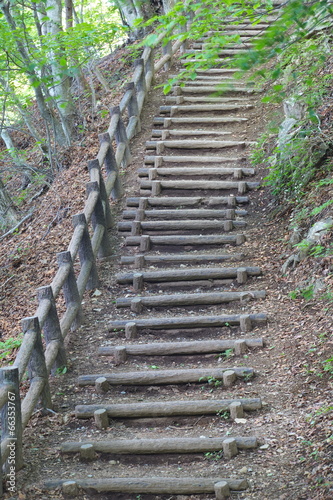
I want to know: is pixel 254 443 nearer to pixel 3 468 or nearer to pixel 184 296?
pixel 3 468

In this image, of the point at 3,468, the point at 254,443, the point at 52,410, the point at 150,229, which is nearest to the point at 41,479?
the point at 3,468

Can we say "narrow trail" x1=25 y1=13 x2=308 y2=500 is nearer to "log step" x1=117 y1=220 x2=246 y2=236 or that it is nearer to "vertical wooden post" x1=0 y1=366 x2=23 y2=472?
"log step" x1=117 y1=220 x2=246 y2=236

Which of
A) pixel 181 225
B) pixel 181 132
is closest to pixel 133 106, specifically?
pixel 181 132

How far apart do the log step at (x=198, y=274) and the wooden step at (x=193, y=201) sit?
164 cm

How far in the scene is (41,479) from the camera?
465 centimetres

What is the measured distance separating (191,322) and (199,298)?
0.47 meters

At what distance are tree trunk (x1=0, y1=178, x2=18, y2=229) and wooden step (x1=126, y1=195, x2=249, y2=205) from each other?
4394 millimetres

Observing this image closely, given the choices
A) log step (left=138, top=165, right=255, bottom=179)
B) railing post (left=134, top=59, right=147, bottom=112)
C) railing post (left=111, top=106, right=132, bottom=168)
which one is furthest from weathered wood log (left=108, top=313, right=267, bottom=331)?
railing post (left=134, top=59, right=147, bottom=112)

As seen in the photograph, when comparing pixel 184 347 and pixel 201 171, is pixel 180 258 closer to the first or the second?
pixel 184 347

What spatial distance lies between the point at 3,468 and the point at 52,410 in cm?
99

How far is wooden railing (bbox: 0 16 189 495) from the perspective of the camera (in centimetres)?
466

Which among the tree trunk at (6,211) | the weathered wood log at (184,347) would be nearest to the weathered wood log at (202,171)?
the weathered wood log at (184,347)

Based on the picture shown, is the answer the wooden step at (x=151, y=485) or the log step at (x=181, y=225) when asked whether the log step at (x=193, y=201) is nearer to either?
the log step at (x=181, y=225)

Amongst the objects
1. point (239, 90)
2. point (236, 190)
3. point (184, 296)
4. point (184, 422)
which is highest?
point (239, 90)
